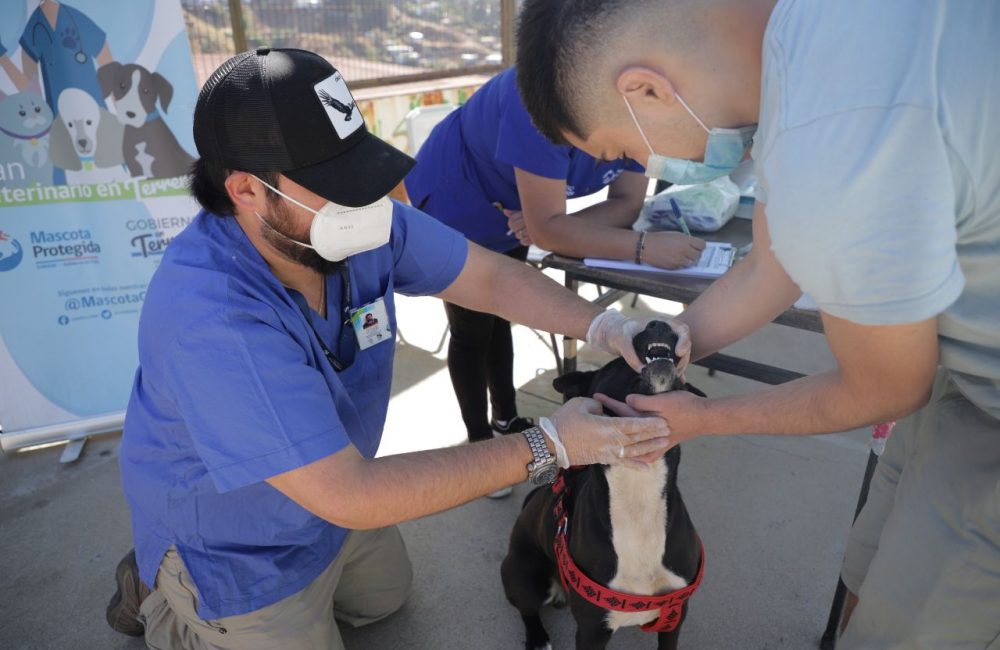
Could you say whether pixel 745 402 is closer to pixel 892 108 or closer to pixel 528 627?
pixel 892 108

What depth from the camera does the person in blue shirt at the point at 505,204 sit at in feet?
7.72

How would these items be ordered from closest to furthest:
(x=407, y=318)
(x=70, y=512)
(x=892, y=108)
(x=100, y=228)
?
1. (x=892, y=108)
2. (x=70, y=512)
3. (x=100, y=228)
4. (x=407, y=318)

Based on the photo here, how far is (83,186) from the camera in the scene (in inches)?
123

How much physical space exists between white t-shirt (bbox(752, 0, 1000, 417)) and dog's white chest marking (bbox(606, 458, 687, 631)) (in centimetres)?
87

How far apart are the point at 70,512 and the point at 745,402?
113 inches

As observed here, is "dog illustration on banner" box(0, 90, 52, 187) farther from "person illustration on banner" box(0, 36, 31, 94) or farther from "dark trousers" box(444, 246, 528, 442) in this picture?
"dark trousers" box(444, 246, 528, 442)

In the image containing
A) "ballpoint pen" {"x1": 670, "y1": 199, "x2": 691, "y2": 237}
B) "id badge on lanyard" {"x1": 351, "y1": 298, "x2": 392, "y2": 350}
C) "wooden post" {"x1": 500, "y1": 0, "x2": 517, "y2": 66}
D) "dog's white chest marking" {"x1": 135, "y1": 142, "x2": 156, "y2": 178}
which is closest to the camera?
"id badge on lanyard" {"x1": 351, "y1": 298, "x2": 392, "y2": 350}

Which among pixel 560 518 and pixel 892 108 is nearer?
pixel 892 108

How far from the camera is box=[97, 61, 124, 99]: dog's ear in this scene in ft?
9.84

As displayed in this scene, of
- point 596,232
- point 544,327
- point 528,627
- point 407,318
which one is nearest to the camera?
point 544,327

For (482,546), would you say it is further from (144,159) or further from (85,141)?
(85,141)

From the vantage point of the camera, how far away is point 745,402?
1.39 m

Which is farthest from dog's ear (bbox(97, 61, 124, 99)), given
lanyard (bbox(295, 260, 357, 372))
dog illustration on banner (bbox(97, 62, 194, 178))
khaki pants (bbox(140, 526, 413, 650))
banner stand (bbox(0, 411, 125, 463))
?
khaki pants (bbox(140, 526, 413, 650))

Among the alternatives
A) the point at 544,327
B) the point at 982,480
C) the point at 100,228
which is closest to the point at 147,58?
the point at 100,228
